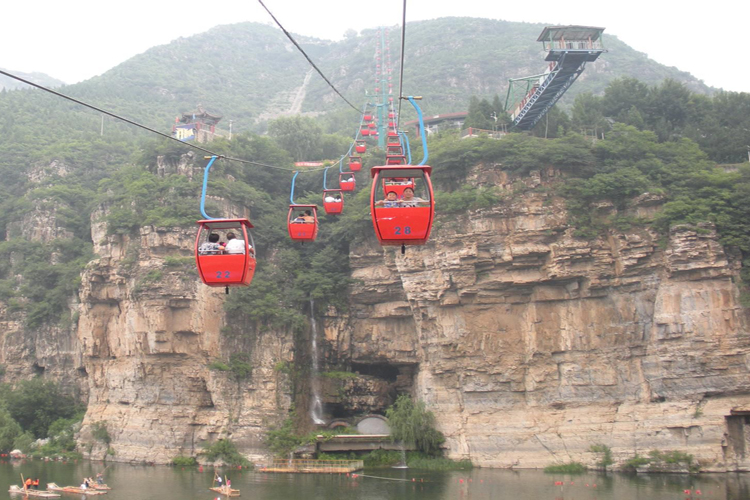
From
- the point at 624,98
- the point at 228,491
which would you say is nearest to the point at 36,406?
the point at 228,491

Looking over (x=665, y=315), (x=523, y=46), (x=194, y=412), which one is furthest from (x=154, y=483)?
(x=523, y=46)

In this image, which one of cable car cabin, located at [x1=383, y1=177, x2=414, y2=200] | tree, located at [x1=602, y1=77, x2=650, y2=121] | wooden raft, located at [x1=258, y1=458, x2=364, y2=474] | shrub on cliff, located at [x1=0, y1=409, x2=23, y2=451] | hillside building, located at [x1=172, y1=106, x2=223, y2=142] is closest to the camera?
cable car cabin, located at [x1=383, y1=177, x2=414, y2=200]

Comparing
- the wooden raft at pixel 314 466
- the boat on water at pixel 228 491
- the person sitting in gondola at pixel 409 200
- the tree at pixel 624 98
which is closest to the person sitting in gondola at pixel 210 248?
the person sitting in gondola at pixel 409 200

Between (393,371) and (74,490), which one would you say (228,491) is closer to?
(74,490)

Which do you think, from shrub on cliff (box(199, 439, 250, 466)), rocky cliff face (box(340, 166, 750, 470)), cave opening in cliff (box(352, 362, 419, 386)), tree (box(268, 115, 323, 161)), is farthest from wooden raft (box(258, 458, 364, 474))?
tree (box(268, 115, 323, 161))

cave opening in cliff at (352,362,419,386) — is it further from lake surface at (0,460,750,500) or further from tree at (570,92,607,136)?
tree at (570,92,607,136)

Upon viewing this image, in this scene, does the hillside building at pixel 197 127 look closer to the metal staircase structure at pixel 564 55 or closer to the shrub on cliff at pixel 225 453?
the shrub on cliff at pixel 225 453
